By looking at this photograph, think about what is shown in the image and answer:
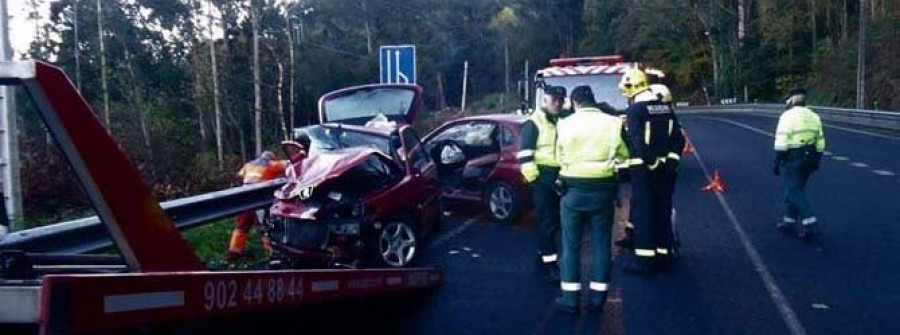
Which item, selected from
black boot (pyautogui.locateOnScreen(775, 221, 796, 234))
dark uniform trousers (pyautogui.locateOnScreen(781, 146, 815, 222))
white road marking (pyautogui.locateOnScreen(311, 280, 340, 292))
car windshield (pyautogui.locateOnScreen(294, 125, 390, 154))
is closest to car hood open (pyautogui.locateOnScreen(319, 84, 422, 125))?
car windshield (pyautogui.locateOnScreen(294, 125, 390, 154))

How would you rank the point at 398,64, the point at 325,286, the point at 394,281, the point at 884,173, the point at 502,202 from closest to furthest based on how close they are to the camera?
the point at 325,286 → the point at 394,281 → the point at 502,202 → the point at 884,173 → the point at 398,64

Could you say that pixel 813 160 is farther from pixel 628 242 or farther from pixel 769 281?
pixel 769 281

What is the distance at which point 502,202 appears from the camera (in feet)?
42.7

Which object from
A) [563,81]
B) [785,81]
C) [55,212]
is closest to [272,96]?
[563,81]

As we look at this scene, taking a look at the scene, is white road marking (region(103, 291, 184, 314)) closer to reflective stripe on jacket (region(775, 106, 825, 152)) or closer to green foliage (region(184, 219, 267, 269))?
green foliage (region(184, 219, 267, 269))

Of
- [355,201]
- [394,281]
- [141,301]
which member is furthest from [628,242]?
[141,301]

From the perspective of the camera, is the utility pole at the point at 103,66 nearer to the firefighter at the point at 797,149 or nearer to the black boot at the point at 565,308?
the firefighter at the point at 797,149

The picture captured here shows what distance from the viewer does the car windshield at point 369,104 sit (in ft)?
52.9

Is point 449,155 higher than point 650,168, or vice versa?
point 650,168

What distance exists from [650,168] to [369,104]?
7.83m

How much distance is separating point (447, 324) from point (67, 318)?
437 cm

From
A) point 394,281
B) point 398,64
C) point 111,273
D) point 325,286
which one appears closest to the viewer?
point 111,273

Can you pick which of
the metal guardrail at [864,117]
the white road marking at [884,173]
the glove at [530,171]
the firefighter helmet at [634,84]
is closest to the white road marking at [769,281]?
the firefighter helmet at [634,84]

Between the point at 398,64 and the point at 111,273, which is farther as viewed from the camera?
the point at 398,64
